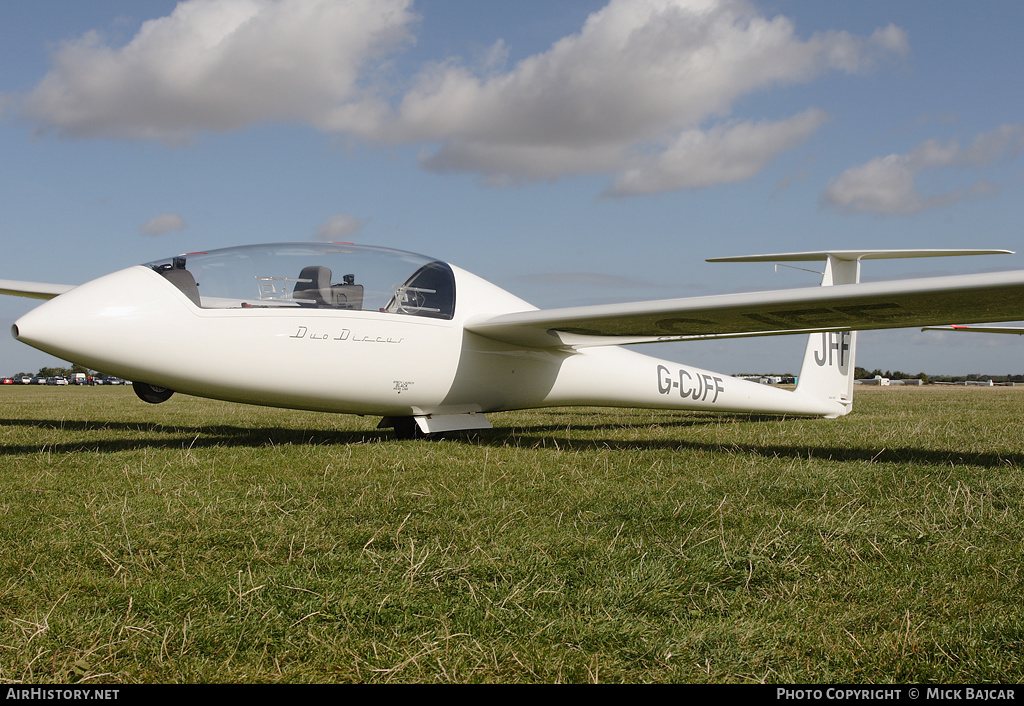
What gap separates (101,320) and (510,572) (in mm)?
4525

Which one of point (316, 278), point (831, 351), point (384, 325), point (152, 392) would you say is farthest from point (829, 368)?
point (152, 392)

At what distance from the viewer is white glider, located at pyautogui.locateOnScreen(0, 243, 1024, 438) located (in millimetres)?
5895

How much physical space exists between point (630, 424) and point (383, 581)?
28.0 feet

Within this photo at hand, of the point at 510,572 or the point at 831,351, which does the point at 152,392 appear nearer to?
the point at 510,572

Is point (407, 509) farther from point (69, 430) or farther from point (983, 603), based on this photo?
point (69, 430)

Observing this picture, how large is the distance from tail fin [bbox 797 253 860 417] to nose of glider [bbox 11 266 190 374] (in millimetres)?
9791

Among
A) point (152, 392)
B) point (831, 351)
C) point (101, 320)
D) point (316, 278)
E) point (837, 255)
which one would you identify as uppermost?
point (837, 255)

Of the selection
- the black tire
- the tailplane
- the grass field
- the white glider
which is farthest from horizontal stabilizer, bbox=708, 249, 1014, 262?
the black tire

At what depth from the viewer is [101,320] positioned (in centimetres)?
571

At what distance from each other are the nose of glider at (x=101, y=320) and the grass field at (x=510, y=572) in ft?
3.06

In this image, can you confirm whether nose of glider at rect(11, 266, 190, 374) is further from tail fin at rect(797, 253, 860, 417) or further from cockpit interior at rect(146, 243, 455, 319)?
tail fin at rect(797, 253, 860, 417)
